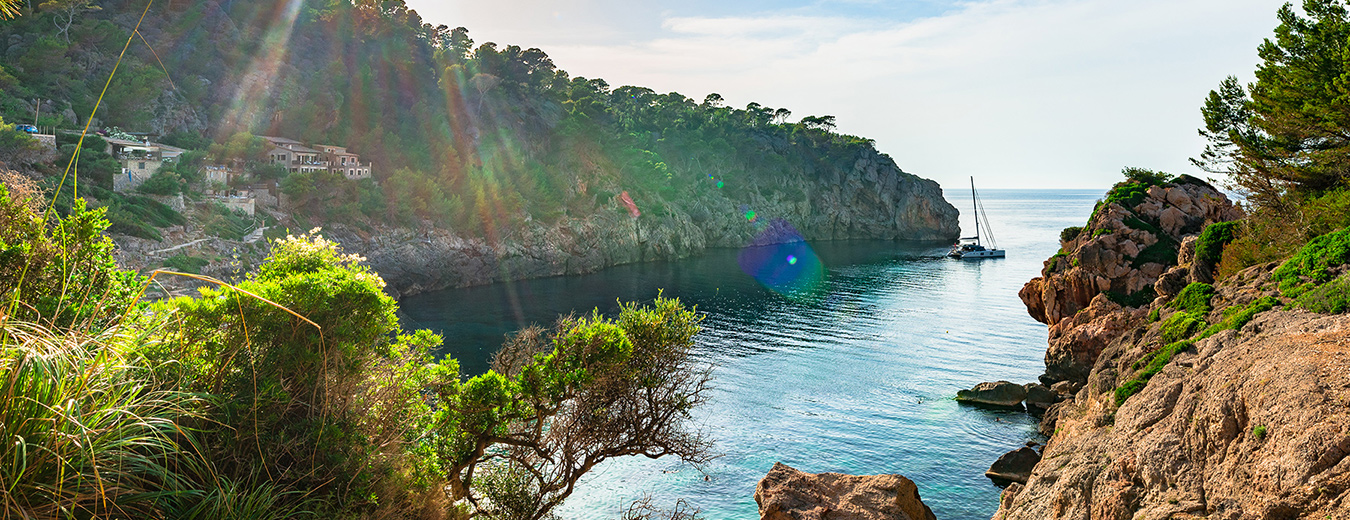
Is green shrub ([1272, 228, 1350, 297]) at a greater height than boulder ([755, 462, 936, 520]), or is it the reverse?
green shrub ([1272, 228, 1350, 297])

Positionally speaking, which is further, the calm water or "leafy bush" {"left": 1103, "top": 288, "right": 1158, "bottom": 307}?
"leafy bush" {"left": 1103, "top": 288, "right": 1158, "bottom": 307}

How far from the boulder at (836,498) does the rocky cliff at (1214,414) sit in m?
2.75

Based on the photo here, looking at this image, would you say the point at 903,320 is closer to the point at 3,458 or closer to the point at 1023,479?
the point at 1023,479

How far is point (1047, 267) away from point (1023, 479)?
1579 centimetres

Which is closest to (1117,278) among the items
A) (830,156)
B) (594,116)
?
(594,116)

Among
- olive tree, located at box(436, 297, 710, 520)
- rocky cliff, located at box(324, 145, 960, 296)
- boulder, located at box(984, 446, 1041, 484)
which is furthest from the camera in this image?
rocky cliff, located at box(324, 145, 960, 296)

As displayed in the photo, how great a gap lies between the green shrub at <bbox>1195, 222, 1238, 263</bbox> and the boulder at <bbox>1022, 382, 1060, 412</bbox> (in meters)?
9.95

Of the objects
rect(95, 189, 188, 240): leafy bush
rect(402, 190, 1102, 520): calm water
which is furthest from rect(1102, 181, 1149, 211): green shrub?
rect(95, 189, 188, 240): leafy bush

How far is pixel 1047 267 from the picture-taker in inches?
1471

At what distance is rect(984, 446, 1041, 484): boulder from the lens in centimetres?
2580

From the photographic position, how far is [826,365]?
4381 centimetres

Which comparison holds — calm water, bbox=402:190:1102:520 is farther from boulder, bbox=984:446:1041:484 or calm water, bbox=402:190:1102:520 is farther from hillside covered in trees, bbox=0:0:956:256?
hillside covered in trees, bbox=0:0:956:256

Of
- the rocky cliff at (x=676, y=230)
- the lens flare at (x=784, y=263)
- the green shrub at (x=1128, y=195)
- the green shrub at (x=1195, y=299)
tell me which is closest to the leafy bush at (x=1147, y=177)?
the green shrub at (x=1128, y=195)

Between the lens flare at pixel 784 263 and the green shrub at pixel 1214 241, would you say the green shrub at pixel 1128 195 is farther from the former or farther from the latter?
the lens flare at pixel 784 263
